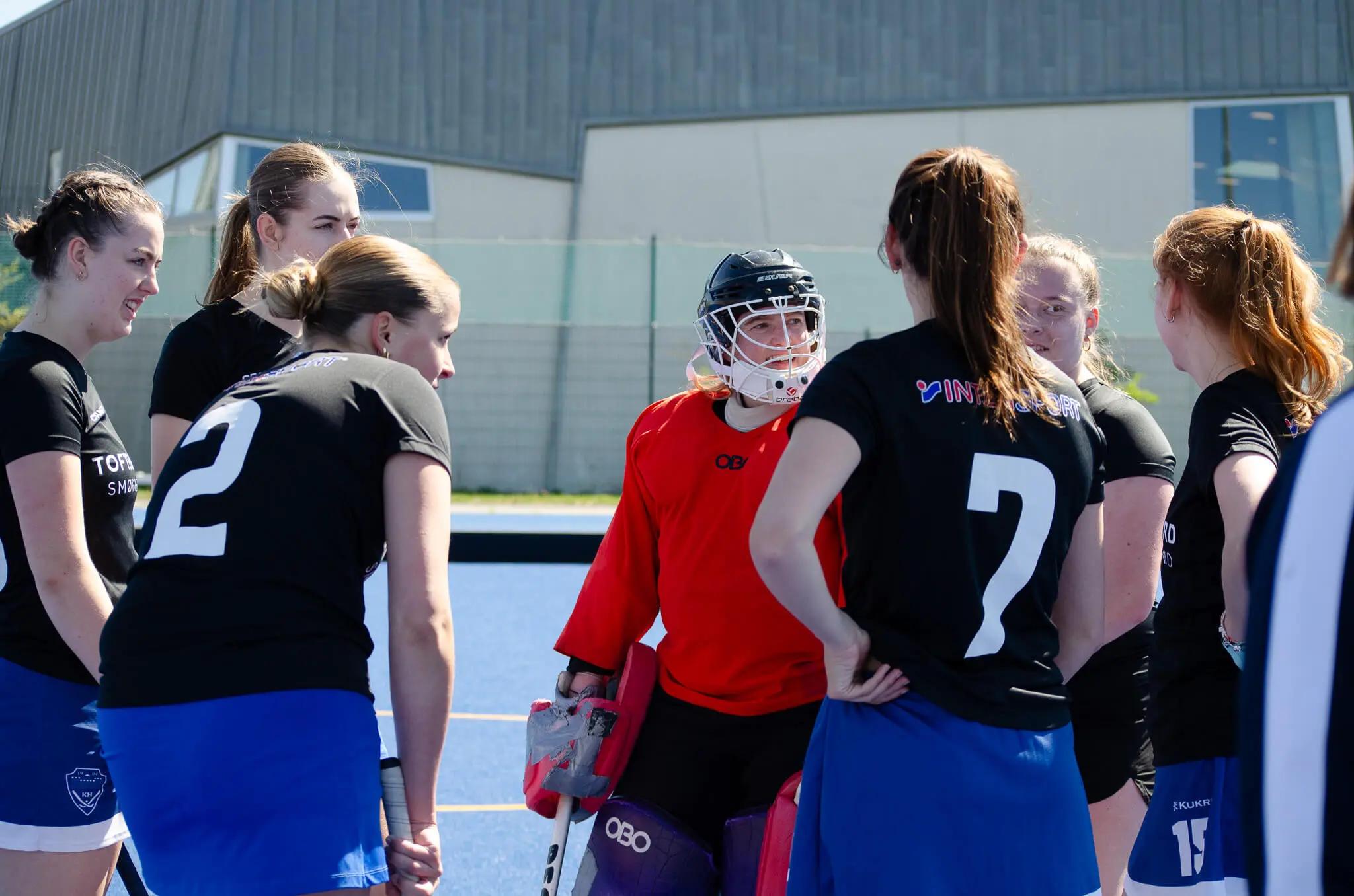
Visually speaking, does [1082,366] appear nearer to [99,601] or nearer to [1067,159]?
[99,601]

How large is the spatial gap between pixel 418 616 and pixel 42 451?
1.02m

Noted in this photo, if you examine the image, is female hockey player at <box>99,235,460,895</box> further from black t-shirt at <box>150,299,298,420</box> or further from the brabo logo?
black t-shirt at <box>150,299,298,420</box>

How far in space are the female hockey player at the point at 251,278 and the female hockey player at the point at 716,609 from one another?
0.94m

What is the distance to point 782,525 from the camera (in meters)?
1.88

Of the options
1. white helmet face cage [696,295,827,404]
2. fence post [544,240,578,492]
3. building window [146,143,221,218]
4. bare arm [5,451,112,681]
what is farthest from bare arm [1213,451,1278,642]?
building window [146,143,221,218]

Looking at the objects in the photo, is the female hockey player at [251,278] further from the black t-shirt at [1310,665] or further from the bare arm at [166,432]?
the black t-shirt at [1310,665]

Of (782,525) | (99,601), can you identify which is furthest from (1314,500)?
(99,601)

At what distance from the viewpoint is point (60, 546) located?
2.33 m

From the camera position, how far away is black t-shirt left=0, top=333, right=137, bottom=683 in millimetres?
2363

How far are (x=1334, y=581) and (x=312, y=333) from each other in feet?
5.48

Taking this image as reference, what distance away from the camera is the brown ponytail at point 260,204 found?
10.0ft

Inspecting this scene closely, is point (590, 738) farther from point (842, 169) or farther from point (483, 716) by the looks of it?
point (842, 169)

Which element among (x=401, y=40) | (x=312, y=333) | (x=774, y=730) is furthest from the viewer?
(x=401, y=40)

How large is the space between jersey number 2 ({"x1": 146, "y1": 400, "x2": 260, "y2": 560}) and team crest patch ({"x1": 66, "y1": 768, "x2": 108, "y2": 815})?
0.87 m
